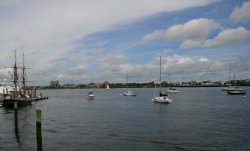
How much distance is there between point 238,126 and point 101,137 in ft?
72.1

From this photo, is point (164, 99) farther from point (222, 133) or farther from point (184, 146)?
point (184, 146)

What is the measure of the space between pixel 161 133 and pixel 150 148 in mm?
9644

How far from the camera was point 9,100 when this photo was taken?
90.9m

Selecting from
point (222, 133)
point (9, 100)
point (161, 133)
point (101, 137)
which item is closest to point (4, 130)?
point (101, 137)

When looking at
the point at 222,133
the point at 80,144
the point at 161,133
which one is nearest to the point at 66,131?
the point at 80,144

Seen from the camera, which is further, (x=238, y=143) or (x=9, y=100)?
(x=9, y=100)

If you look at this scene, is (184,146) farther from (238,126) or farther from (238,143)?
(238,126)

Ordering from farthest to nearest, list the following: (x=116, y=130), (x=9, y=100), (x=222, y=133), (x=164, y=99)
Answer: (x=164, y=99) < (x=9, y=100) < (x=116, y=130) < (x=222, y=133)

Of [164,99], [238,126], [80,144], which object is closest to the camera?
[80,144]

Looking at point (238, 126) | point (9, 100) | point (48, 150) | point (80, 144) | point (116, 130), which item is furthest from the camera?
point (9, 100)

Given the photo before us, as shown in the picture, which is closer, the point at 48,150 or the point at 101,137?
the point at 48,150

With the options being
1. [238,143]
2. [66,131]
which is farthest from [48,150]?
[238,143]

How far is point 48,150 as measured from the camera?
34094 millimetres

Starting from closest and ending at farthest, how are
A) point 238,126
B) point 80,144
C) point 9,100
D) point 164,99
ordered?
point 80,144, point 238,126, point 9,100, point 164,99
